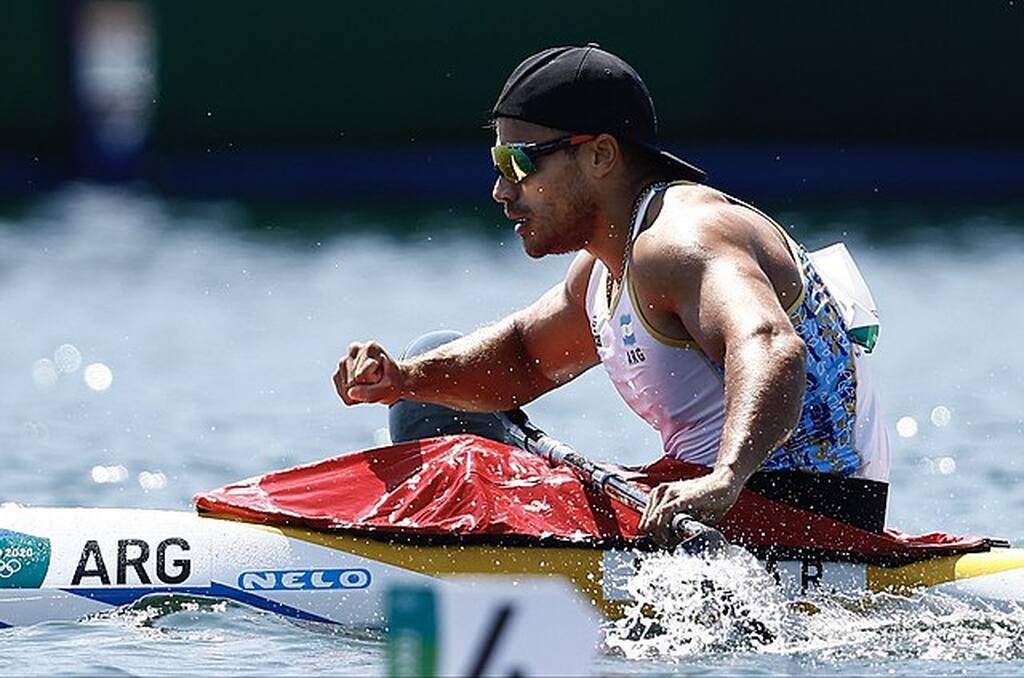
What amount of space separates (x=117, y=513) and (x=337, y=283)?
1125cm

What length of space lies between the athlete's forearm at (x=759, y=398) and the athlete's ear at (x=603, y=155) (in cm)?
70

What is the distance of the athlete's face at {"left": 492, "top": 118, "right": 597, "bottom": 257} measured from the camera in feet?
18.6

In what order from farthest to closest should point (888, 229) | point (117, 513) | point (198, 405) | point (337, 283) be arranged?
point (888, 229) → point (337, 283) → point (198, 405) → point (117, 513)

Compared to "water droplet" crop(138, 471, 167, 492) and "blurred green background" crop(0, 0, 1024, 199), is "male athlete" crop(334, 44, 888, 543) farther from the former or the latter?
"blurred green background" crop(0, 0, 1024, 199)

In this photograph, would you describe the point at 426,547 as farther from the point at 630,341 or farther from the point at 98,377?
the point at 98,377

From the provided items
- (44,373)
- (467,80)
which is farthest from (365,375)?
(467,80)

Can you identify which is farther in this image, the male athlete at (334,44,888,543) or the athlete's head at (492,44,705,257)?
the athlete's head at (492,44,705,257)

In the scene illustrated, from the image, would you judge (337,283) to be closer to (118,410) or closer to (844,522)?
(118,410)

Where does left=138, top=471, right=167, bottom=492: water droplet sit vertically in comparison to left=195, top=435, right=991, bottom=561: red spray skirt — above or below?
above

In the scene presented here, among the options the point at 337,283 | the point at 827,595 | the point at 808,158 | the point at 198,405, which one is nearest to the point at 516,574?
the point at 827,595

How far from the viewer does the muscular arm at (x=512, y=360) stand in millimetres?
6262

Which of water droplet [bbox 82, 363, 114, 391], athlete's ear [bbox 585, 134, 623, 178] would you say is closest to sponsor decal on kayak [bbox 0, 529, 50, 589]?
athlete's ear [bbox 585, 134, 623, 178]

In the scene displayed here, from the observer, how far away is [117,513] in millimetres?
5738

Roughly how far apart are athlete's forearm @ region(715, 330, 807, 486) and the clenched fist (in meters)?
1.24
